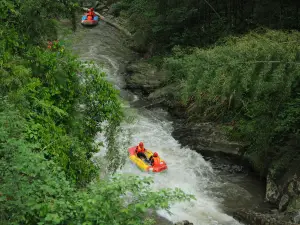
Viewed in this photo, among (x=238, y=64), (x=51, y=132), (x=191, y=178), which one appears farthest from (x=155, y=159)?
(x=51, y=132)

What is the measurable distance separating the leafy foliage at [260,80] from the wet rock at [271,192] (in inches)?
30.2

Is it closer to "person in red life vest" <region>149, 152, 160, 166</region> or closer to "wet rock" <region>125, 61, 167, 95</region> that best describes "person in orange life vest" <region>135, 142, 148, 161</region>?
"person in red life vest" <region>149, 152, 160, 166</region>

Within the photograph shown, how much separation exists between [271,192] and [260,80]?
378 centimetres

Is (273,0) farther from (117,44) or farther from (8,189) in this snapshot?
(8,189)

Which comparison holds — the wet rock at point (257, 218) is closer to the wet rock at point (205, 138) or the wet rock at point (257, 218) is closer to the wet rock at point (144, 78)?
the wet rock at point (205, 138)

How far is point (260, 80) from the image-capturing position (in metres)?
9.29

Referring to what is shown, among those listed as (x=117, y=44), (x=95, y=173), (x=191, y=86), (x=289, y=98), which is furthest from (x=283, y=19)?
(x=95, y=173)

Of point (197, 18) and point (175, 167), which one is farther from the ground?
point (197, 18)

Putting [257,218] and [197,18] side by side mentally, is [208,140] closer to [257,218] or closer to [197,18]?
[257,218]

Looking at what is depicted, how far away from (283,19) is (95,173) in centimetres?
1265

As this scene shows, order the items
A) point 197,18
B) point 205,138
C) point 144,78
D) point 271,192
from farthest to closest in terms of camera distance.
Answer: point 197,18
point 144,78
point 205,138
point 271,192

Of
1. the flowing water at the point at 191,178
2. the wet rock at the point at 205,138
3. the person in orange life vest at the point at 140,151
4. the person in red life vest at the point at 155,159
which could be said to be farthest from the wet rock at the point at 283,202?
the person in orange life vest at the point at 140,151

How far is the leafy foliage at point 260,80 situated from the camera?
923 cm

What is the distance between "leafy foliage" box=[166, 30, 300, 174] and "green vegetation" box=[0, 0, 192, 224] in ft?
9.99
